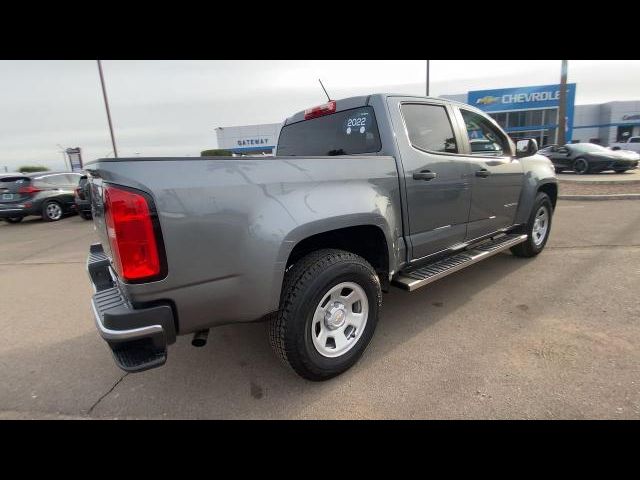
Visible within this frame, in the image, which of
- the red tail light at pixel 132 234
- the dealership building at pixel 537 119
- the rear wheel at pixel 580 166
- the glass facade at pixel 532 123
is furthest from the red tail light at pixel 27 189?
the glass facade at pixel 532 123

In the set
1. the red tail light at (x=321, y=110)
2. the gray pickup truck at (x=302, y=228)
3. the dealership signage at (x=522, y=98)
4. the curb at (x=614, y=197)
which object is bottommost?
the curb at (x=614, y=197)

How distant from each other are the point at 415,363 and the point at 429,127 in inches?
83.3

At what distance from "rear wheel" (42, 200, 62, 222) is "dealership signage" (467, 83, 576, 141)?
34.0 metres

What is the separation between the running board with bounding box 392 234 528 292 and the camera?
2.97m

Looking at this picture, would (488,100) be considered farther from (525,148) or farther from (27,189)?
(27,189)

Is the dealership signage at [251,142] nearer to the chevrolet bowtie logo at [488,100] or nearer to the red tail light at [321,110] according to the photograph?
the chevrolet bowtie logo at [488,100]

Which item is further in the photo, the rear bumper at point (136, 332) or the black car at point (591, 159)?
the black car at point (591, 159)

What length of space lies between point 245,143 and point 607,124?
45067 millimetres

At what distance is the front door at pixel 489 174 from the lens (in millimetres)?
3693

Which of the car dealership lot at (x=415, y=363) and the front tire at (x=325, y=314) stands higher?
the front tire at (x=325, y=314)

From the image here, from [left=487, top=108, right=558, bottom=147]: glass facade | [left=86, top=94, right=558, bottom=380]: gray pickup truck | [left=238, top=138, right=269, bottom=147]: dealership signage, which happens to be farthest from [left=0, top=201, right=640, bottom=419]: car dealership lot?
[left=238, top=138, right=269, bottom=147]: dealership signage

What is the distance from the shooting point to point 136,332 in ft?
6.01

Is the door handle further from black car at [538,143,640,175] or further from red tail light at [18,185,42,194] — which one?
black car at [538,143,640,175]

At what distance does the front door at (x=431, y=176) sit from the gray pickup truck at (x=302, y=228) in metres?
0.02
